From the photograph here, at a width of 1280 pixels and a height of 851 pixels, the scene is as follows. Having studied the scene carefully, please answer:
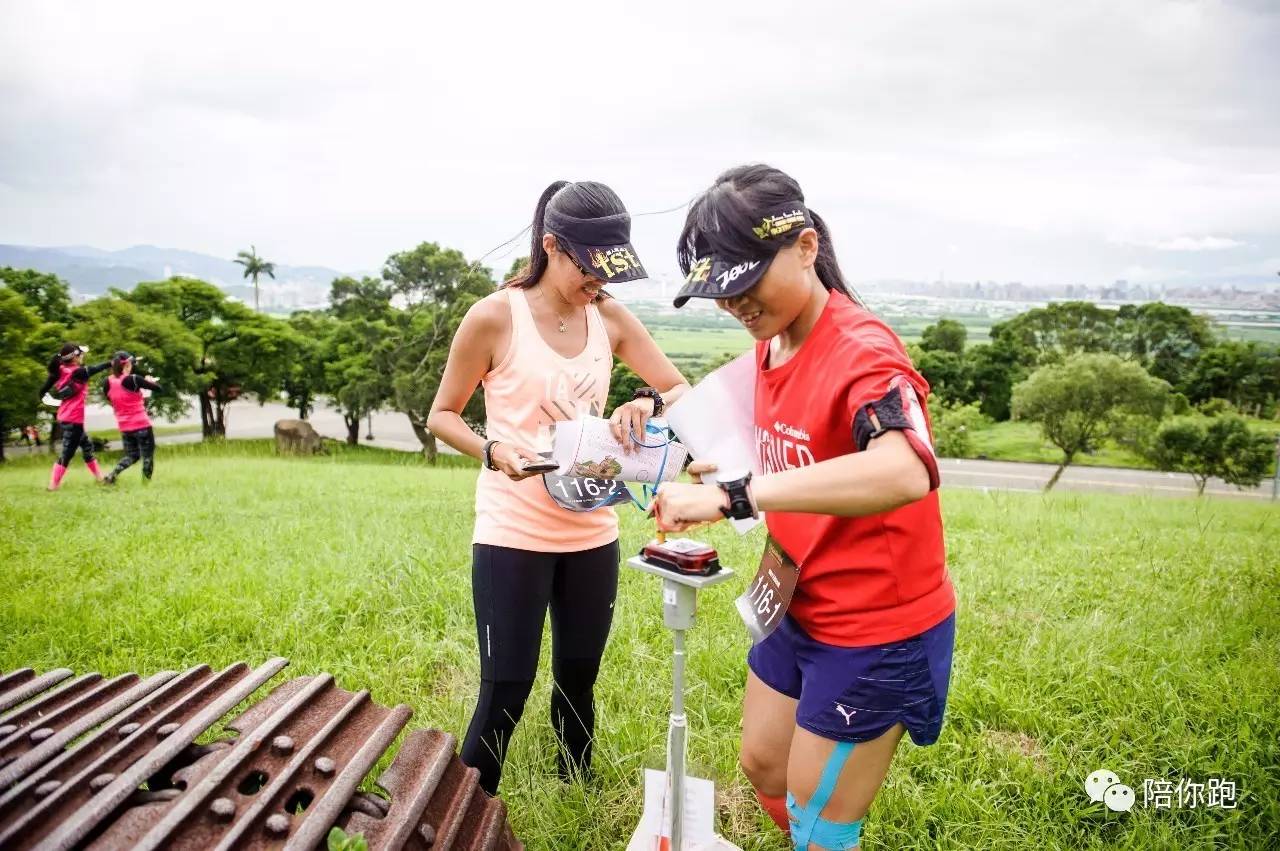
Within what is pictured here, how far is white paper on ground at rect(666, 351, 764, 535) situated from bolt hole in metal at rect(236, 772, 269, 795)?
1.27m

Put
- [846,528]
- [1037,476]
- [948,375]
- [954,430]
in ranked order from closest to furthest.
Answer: [846,528] < [1037,476] < [954,430] < [948,375]

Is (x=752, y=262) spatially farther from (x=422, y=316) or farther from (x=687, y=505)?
(x=422, y=316)

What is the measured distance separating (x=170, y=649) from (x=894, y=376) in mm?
3845

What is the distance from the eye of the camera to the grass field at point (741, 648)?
2.69 meters

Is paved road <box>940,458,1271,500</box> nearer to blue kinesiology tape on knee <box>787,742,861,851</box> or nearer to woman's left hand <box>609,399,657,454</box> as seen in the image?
woman's left hand <box>609,399,657,454</box>

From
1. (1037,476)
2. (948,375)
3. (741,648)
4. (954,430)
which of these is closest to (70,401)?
(741,648)

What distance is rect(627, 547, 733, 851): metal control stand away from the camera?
170 centimetres

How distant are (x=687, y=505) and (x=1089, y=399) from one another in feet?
116

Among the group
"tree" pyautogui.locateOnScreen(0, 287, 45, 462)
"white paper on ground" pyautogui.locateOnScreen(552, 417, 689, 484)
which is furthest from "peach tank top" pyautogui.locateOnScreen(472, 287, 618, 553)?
"tree" pyautogui.locateOnScreen(0, 287, 45, 462)

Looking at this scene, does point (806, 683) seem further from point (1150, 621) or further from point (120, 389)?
point (120, 389)

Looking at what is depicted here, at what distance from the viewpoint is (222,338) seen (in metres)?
31.6

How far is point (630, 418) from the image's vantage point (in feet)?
7.02

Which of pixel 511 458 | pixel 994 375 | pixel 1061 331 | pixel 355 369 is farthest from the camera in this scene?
pixel 994 375

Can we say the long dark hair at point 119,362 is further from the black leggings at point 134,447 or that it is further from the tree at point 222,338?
the tree at point 222,338
